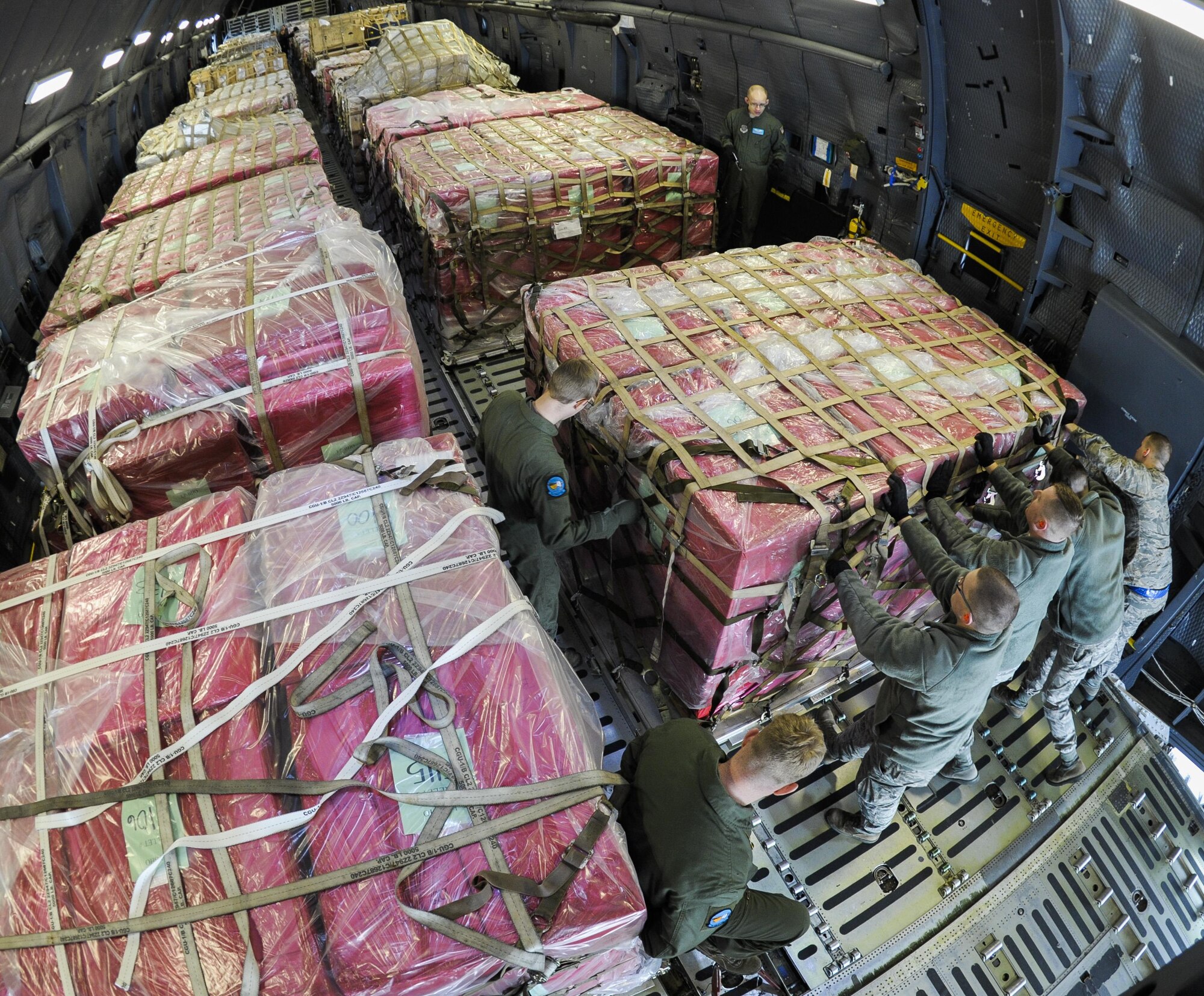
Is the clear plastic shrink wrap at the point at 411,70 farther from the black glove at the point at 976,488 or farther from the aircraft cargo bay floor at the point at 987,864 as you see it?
the black glove at the point at 976,488

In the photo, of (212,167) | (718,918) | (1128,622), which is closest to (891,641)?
(718,918)

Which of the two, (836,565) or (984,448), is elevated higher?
(984,448)

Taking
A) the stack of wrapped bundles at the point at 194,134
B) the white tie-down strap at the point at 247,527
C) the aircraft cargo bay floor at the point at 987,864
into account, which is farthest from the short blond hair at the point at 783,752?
the stack of wrapped bundles at the point at 194,134

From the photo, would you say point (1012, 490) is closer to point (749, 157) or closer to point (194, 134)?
point (749, 157)

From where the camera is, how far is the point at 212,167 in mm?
7098

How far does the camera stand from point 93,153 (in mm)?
8578

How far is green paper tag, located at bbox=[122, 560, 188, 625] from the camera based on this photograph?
2682 mm

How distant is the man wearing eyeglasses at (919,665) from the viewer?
9.87ft

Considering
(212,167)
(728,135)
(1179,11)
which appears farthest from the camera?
(212,167)

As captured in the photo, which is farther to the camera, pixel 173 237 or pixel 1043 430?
pixel 173 237

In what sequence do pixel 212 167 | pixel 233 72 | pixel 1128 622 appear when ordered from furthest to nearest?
pixel 233 72
pixel 212 167
pixel 1128 622

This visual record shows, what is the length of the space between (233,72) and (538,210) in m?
11.3

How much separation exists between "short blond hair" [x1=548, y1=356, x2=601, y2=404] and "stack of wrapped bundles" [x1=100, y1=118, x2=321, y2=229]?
5.15 meters

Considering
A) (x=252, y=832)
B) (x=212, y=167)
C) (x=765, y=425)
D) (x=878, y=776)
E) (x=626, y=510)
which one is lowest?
(x=878, y=776)
